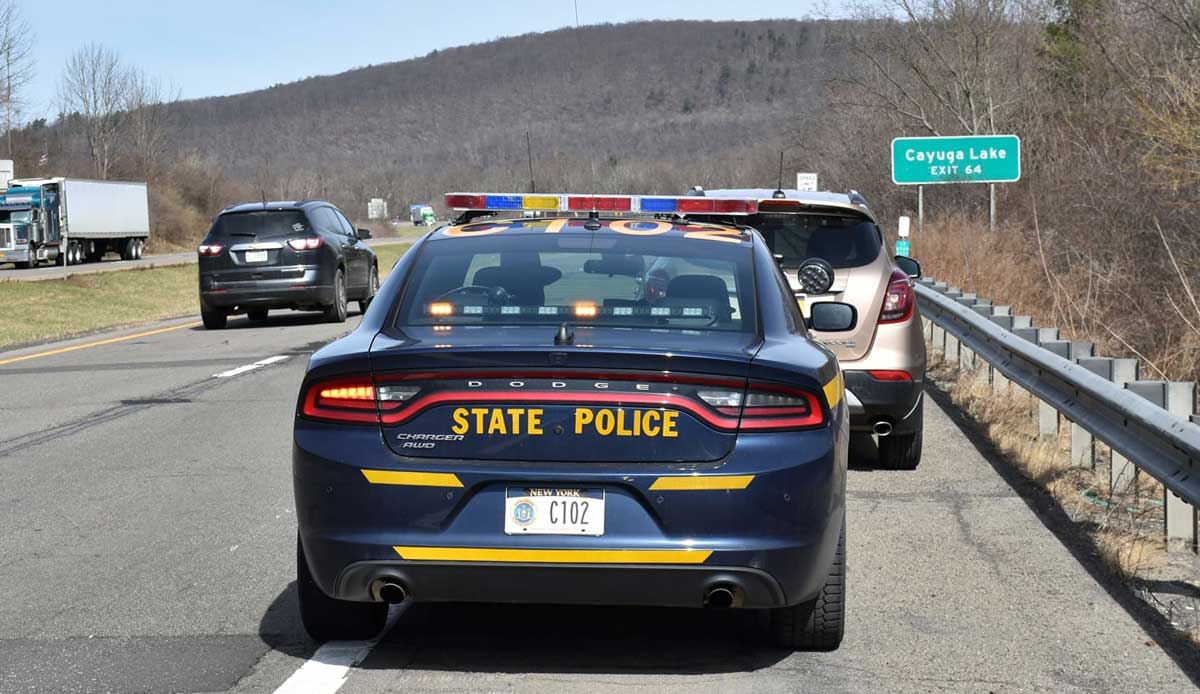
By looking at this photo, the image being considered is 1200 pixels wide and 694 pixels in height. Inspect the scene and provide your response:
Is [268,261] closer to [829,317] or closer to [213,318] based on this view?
[213,318]

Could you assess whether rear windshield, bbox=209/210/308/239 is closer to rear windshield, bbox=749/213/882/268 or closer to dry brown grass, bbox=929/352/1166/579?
dry brown grass, bbox=929/352/1166/579

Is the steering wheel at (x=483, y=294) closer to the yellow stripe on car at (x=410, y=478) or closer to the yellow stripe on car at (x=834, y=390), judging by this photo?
the yellow stripe on car at (x=410, y=478)

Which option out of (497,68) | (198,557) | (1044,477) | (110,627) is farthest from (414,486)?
(497,68)

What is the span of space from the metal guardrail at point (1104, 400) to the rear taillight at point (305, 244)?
12132mm

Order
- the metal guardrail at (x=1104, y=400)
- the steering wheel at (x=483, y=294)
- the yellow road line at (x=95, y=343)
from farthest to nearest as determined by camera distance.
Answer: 1. the yellow road line at (x=95, y=343)
2. the metal guardrail at (x=1104, y=400)
3. the steering wheel at (x=483, y=294)

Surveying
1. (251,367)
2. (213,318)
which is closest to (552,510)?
(251,367)

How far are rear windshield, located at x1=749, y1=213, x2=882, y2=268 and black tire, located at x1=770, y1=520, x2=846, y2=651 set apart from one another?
451 centimetres

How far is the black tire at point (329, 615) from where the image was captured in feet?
17.5

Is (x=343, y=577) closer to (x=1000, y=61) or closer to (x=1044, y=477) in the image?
(x=1044, y=477)

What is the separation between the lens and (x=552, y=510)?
471 centimetres

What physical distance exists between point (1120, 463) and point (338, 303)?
15.8 meters

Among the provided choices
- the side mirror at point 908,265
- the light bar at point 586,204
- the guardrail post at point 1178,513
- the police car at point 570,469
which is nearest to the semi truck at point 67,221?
the side mirror at point 908,265

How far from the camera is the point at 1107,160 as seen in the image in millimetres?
24406

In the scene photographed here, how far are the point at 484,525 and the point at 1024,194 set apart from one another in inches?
1368
